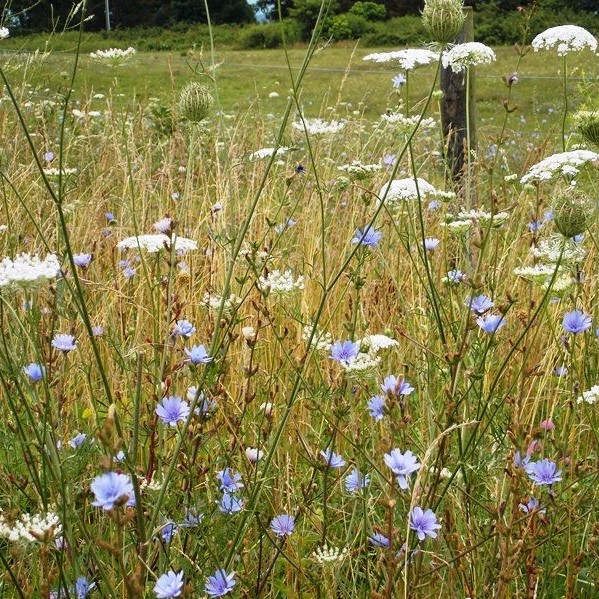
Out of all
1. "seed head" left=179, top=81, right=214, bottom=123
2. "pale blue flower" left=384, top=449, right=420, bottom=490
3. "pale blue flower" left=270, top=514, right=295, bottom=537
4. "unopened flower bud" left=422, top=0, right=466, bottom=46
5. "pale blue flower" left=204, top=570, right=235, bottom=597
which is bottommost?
"pale blue flower" left=270, top=514, right=295, bottom=537

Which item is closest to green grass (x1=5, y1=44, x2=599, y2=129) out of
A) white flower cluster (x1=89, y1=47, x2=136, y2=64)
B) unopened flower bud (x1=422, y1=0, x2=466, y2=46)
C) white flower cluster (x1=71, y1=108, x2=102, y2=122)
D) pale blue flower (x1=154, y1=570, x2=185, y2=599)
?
white flower cluster (x1=71, y1=108, x2=102, y2=122)

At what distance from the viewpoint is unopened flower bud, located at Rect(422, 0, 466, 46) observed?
171 cm

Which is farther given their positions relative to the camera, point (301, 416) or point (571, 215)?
point (301, 416)

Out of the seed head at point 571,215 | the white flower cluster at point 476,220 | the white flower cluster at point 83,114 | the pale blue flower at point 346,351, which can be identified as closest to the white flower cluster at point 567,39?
the white flower cluster at point 476,220

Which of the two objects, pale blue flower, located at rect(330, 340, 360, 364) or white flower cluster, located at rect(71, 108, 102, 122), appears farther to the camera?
white flower cluster, located at rect(71, 108, 102, 122)

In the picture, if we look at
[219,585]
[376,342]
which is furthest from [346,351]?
[219,585]

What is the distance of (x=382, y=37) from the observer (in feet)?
83.0

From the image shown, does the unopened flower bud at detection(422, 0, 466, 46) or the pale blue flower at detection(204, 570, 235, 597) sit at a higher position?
the unopened flower bud at detection(422, 0, 466, 46)

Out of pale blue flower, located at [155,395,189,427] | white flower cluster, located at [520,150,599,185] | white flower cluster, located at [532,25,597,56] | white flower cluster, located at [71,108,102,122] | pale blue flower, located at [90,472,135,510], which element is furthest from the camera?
white flower cluster, located at [71,108,102,122]

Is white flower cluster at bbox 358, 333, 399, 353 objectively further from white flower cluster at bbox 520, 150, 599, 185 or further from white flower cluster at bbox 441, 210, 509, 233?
white flower cluster at bbox 520, 150, 599, 185

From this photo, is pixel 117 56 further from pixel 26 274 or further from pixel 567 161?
pixel 567 161

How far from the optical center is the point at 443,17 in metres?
1.71

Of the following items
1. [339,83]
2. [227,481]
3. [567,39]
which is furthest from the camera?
[339,83]

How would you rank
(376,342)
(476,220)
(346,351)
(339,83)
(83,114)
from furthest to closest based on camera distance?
(339,83) < (83,114) < (476,220) < (376,342) < (346,351)
